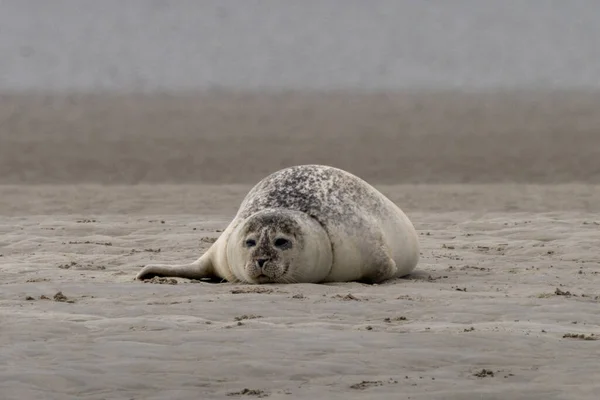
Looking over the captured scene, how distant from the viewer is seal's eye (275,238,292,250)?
8.27 m

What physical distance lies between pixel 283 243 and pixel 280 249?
0.04 meters

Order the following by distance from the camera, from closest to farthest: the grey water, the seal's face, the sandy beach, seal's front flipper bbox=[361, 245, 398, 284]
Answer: the sandy beach < the seal's face < seal's front flipper bbox=[361, 245, 398, 284] < the grey water

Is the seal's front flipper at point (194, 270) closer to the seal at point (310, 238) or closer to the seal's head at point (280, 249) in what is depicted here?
the seal at point (310, 238)

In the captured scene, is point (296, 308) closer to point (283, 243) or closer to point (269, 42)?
point (283, 243)

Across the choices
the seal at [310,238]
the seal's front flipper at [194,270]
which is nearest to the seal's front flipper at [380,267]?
the seal at [310,238]

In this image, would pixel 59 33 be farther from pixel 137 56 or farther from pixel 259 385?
pixel 259 385

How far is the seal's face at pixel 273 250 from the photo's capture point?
827 centimetres

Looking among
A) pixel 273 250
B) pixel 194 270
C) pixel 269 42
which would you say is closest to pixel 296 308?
pixel 273 250

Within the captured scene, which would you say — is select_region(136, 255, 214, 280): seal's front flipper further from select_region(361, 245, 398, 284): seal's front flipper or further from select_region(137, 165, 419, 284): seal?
select_region(361, 245, 398, 284): seal's front flipper

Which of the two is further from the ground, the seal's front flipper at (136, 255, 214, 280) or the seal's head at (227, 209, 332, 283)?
the seal's head at (227, 209, 332, 283)

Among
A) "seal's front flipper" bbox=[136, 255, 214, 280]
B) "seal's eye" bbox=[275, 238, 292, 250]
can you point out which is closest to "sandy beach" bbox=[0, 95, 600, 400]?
"seal's front flipper" bbox=[136, 255, 214, 280]

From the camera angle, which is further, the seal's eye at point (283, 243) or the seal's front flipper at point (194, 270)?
the seal's front flipper at point (194, 270)

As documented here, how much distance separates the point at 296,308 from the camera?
23.7 ft

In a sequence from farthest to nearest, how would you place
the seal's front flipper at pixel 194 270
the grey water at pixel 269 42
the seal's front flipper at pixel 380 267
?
the grey water at pixel 269 42
the seal's front flipper at pixel 194 270
the seal's front flipper at pixel 380 267
